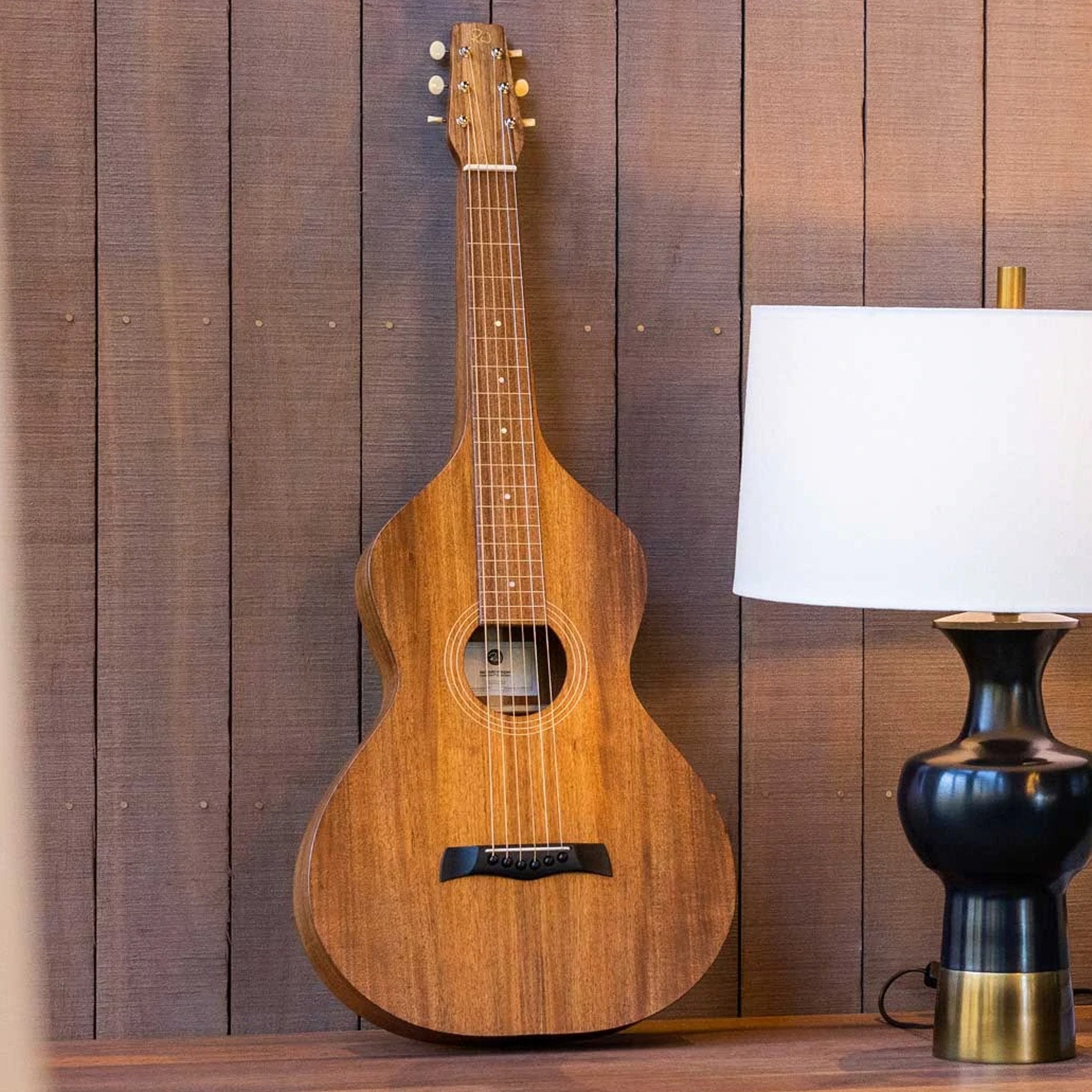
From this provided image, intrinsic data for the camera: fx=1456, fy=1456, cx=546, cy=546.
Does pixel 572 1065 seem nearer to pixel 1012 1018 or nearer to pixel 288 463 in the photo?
pixel 1012 1018

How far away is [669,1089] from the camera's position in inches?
46.9

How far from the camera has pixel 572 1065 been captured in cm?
126

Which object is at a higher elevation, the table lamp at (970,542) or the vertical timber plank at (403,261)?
the vertical timber plank at (403,261)

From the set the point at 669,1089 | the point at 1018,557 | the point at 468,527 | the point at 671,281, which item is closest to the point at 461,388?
the point at 468,527

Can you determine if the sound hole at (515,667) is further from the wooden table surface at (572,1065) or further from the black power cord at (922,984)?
the black power cord at (922,984)

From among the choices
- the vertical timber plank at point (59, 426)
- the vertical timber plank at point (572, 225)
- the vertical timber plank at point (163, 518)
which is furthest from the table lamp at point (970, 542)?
the vertical timber plank at point (59, 426)

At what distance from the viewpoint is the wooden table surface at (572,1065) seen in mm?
1203

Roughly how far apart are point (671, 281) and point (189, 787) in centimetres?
71

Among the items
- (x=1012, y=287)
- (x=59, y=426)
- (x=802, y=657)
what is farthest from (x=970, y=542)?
(x=59, y=426)

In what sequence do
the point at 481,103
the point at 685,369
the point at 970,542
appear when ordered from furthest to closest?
1. the point at 685,369
2. the point at 481,103
3. the point at 970,542

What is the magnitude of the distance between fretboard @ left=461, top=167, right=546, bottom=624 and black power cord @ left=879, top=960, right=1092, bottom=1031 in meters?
0.54

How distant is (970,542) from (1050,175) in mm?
598

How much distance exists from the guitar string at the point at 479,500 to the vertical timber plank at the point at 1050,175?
1.86ft

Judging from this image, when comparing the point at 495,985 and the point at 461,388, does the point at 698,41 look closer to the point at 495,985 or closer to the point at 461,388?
the point at 461,388
